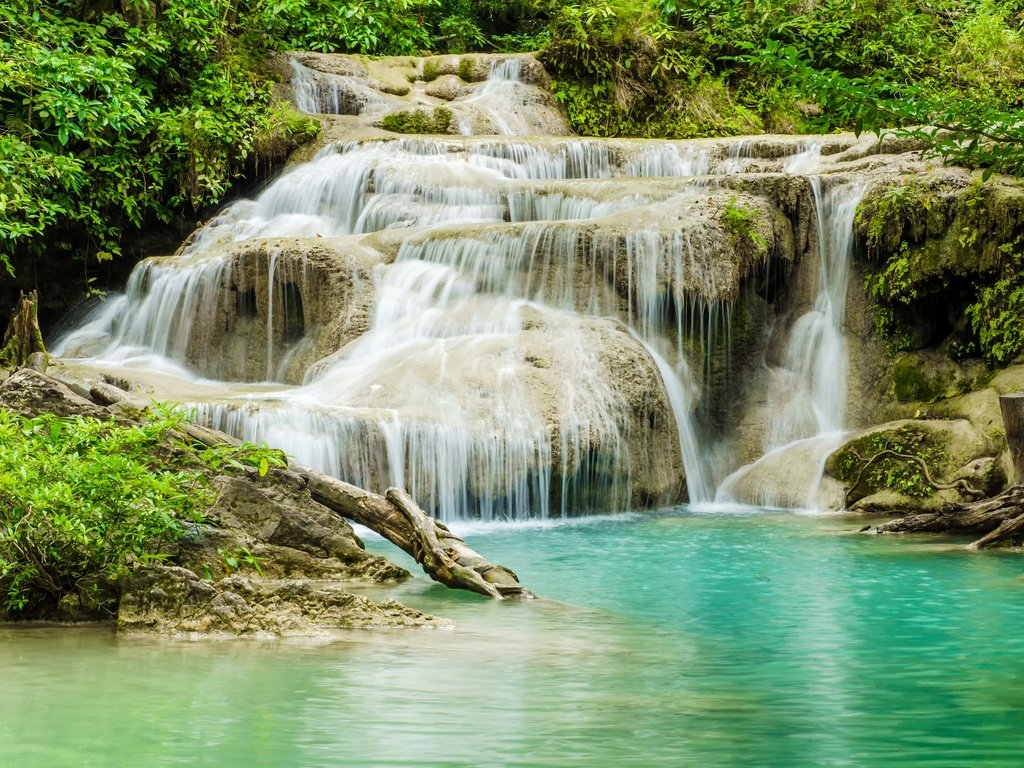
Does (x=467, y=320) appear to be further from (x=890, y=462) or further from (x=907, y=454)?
(x=907, y=454)

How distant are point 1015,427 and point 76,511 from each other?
7.11 m

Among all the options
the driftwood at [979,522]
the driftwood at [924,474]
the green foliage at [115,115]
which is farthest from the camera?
A: the green foliage at [115,115]

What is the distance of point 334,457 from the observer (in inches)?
444

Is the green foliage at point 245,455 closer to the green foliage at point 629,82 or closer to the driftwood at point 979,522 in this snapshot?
the driftwood at point 979,522

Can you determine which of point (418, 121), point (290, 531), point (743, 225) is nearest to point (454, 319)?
point (743, 225)

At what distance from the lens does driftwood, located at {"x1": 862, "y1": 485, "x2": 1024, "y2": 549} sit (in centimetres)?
946

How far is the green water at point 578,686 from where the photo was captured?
4.17 m

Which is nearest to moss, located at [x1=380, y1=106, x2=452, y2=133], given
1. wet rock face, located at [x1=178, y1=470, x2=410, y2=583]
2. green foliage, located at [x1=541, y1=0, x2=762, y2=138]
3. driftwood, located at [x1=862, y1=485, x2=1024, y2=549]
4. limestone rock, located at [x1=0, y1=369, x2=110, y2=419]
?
green foliage, located at [x1=541, y1=0, x2=762, y2=138]

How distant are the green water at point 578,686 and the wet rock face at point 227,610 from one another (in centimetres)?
19

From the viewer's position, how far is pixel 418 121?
20.7 m

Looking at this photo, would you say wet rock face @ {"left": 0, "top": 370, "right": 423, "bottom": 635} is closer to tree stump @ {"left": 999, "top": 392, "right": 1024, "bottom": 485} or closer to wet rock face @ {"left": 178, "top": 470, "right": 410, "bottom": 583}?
wet rock face @ {"left": 178, "top": 470, "right": 410, "bottom": 583}

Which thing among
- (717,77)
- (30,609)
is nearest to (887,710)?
(30,609)

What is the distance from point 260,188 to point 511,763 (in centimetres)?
1582

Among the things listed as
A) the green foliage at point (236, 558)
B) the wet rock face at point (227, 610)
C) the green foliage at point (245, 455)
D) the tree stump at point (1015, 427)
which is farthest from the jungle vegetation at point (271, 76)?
the green foliage at point (236, 558)
